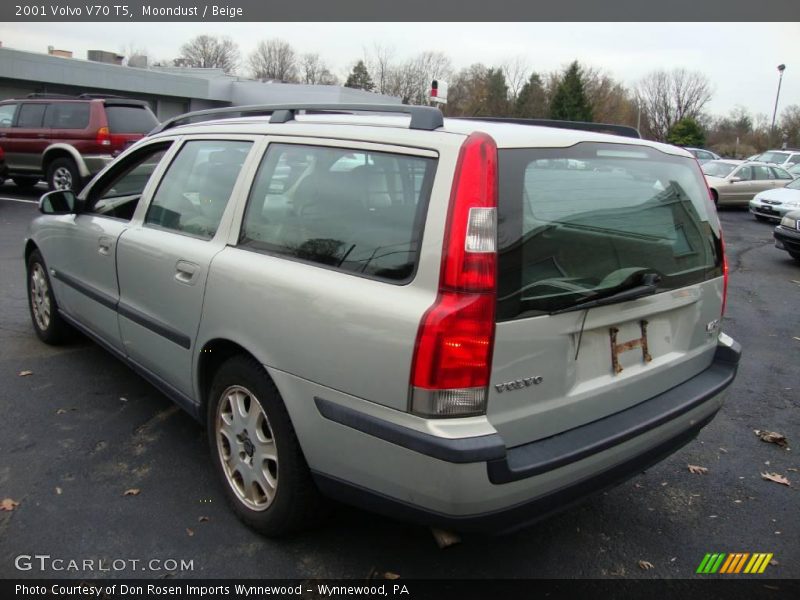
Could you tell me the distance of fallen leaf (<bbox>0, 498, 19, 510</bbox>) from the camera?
2896mm

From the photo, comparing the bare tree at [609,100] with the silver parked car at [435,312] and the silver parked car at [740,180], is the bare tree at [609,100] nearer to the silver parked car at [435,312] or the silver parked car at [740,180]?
the silver parked car at [740,180]

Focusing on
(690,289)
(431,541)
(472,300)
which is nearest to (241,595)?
(431,541)

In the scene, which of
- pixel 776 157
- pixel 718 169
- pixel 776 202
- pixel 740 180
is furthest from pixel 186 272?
pixel 776 157

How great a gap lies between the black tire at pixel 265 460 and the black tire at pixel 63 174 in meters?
11.6

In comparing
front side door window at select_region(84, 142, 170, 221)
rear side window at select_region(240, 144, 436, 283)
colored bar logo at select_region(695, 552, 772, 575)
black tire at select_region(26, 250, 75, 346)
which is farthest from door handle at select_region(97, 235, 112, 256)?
colored bar logo at select_region(695, 552, 772, 575)

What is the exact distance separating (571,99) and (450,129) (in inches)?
2373

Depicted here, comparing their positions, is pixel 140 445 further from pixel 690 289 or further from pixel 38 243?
pixel 690 289

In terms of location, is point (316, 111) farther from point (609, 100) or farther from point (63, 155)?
point (609, 100)

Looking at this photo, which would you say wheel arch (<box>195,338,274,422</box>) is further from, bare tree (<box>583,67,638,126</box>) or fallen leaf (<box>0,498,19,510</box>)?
bare tree (<box>583,67,638,126</box>)

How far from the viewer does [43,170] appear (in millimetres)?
13164

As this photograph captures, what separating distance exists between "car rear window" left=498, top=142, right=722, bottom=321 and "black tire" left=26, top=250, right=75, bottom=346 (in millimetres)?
3905

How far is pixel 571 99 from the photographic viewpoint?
189 feet

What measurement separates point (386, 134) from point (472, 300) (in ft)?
2.50

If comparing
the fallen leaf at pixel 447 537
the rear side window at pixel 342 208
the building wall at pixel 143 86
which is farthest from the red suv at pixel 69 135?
the fallen leaf at pixel 447 537
